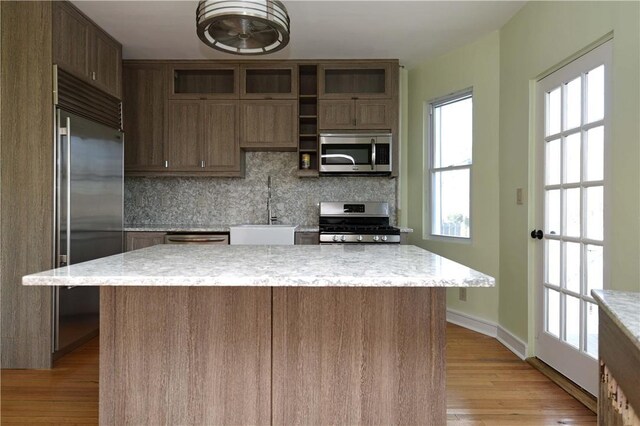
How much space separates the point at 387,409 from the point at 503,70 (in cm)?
288

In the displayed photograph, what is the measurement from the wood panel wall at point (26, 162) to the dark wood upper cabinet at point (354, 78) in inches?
91.2

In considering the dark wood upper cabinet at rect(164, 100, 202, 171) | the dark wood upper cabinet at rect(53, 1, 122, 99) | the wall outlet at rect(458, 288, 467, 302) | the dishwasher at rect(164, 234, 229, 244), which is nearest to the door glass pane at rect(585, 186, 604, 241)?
the wall outlet at rect(458, 288, 467, 302)

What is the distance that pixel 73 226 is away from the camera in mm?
2732

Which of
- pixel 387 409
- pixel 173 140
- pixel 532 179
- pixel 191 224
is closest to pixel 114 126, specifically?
pixel 173 140

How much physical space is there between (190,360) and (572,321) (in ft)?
7.33

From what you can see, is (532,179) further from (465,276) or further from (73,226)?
(73,226)

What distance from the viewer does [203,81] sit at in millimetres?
4051

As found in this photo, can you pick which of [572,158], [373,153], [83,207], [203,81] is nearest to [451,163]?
[373,153]

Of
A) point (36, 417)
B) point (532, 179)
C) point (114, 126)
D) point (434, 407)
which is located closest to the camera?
point (434, 407)

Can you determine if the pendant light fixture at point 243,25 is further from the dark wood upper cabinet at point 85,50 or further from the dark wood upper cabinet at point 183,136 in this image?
the dark wood upper cabinet at point 183,136

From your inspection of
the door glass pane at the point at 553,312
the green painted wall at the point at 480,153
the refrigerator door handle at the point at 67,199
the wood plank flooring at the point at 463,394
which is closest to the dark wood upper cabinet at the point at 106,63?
the refrigerator door handle at the point at 67,199

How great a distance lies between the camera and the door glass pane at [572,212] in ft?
7.35

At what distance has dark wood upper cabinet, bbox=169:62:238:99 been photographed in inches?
147

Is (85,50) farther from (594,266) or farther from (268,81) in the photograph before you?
(594,266)
